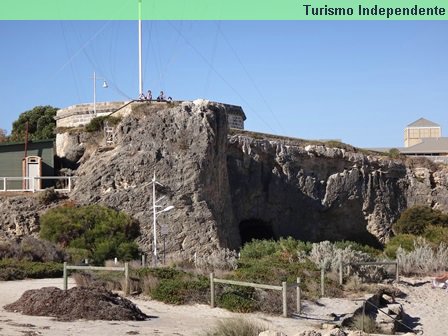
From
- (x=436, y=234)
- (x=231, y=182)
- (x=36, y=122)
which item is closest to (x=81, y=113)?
(x=231, y=182)

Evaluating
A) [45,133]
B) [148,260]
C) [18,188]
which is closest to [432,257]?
[148,260]

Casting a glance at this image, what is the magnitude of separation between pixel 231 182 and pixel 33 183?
1128 cm

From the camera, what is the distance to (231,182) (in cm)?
4472

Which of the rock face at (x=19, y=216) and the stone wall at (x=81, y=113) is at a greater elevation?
the stone wall at (x=81, y=113)

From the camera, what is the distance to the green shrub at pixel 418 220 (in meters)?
47.8

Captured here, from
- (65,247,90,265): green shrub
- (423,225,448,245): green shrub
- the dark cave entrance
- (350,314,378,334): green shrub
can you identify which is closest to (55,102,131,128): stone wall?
the dark cave entrance

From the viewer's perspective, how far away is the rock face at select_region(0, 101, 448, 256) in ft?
123

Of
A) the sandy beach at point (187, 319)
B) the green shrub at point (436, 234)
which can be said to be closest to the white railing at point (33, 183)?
the sandy beach at point (187, 319)

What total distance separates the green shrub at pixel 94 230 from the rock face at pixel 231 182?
111 cm

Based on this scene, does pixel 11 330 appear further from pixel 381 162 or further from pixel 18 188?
pixel 381 162

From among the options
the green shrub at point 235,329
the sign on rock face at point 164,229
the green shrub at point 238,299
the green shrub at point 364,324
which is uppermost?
the sign on rock face at point 164,229

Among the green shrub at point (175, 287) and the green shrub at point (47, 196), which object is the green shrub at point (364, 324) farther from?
the green shrub at point (47, 196)

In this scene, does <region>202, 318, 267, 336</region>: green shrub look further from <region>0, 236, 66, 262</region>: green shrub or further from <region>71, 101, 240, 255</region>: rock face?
<region>71, 101, 240, 255</region>: rock face

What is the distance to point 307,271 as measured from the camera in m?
26.1
